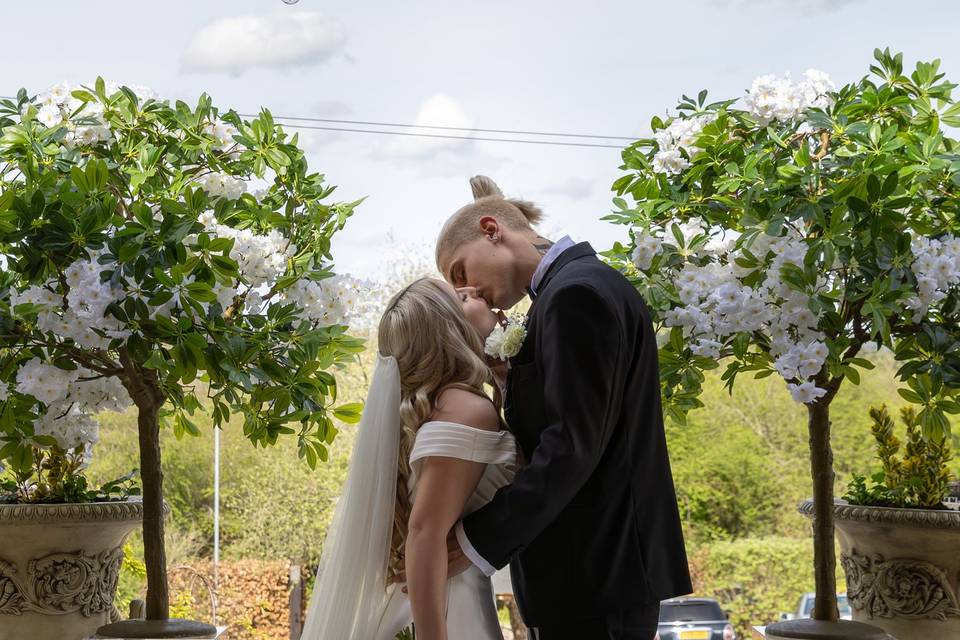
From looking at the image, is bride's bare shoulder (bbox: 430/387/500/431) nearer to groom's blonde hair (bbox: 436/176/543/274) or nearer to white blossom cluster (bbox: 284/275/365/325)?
groom's blonde hair (bbox: 436/176/543/274)

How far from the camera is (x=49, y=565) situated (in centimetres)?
257

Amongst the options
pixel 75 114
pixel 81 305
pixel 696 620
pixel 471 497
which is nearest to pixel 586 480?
pixel 471 497

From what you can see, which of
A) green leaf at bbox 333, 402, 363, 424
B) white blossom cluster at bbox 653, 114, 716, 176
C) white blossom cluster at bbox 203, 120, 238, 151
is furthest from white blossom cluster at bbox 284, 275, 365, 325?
white blossom cluster at bbox 653, 114, 716, 176

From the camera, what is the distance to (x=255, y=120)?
2.55 metres

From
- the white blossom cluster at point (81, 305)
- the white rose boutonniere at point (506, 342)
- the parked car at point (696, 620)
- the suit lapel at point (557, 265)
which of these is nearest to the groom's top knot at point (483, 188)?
the suit lapel at point (557, 265)

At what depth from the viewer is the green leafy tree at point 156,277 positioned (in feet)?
7.14

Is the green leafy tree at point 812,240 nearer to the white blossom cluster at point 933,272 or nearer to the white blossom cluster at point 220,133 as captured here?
the white blossom cluster at point 933,272

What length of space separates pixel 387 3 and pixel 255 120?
1319 cm

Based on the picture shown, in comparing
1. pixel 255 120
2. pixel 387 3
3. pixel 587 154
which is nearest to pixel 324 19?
pixel 387 3

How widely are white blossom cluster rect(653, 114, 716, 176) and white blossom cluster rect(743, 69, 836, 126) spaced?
0.44 feet

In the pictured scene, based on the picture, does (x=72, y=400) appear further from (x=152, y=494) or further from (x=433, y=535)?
(x=433, y=535)

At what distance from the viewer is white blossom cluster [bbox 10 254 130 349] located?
2.16 m

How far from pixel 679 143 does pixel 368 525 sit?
4.50 ft

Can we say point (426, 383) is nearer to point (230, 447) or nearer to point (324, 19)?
point (230, 447)
